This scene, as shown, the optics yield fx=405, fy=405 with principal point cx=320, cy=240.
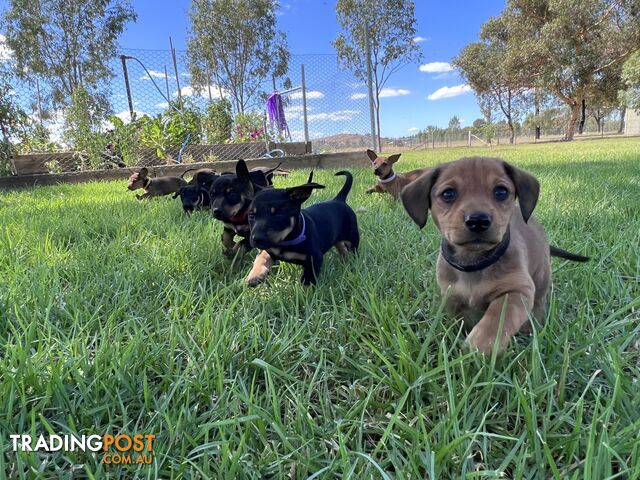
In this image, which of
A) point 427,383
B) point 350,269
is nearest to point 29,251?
point 350,269

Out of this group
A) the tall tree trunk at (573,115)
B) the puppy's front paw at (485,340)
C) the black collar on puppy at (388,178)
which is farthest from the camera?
the tall tree trunk at (573,115)

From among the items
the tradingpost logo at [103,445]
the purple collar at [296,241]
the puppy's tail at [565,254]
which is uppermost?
the purple collar at [296,241]

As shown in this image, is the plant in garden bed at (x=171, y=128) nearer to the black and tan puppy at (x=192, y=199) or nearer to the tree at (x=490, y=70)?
the black and tan puppy at (x=192, y=199)

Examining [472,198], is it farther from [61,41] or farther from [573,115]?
[573,115]

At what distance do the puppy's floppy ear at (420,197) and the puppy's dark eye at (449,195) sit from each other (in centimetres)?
11

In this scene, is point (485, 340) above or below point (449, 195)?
below

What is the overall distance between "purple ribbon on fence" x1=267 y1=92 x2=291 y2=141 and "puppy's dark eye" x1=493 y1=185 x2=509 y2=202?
11.6m

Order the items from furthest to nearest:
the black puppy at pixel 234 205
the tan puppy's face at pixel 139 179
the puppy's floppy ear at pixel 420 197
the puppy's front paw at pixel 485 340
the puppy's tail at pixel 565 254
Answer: the tan puppy's face at pixel 139 179 < the black puppy at pixel 234 205 < the puppy's tail at pixel 565 254 < the puppy's floppy ear at pixel 420 197 < the puppy's front paw at pixel 485 340

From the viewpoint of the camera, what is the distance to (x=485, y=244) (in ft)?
→ 5.70

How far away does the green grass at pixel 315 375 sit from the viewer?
3.89 feet

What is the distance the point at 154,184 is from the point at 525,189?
6.68m

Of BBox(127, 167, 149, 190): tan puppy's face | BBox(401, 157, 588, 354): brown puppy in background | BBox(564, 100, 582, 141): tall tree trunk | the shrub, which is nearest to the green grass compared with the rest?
BBox(401, 157, 588, 354): brown puppy in background

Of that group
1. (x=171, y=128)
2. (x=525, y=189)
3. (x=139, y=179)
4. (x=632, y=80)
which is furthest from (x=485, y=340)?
(x=632, y=80)

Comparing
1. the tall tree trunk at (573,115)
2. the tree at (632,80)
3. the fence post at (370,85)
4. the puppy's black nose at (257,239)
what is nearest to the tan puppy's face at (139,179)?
the puppy's black nose at (257,239)
